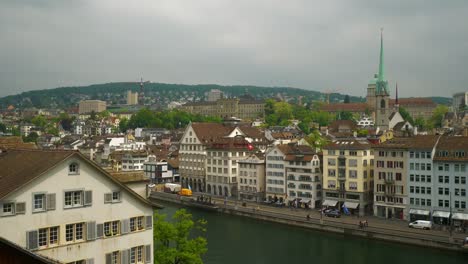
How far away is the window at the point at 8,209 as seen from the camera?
61.0ft

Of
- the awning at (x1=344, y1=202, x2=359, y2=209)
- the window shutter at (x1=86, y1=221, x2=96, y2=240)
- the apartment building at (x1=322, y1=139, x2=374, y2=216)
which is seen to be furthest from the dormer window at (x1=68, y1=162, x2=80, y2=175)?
the awning at (x1=344, y1=202, x2=359, y2=209)

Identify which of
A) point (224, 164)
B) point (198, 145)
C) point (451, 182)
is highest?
point (198, 145)

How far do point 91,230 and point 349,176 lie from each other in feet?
173

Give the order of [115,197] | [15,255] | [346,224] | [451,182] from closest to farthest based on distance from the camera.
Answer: [15,255]
[115,197]
[451,182]
[346,224]

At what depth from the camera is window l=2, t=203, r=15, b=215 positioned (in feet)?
61.0

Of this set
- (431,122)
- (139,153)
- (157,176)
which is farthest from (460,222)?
(431,122)

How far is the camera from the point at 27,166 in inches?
806

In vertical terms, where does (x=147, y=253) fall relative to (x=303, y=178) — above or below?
above

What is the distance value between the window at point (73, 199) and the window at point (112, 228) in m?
1.45

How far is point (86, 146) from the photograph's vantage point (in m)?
136

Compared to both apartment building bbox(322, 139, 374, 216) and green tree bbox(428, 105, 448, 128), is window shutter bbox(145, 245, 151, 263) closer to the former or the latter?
apartment building bbox(322, 139, 374, 216)

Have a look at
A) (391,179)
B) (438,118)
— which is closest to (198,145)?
(391,179)

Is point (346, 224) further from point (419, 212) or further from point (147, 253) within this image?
point (147, 253)

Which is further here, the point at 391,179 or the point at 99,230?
the point at 391,179
